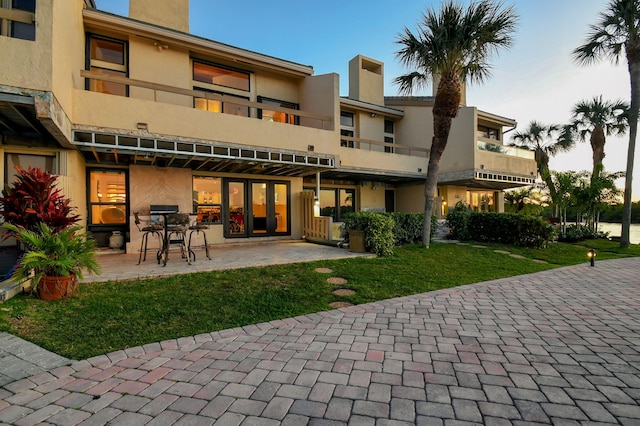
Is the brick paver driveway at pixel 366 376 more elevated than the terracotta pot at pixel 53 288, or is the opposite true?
the terracotta pot at pixel 53 288

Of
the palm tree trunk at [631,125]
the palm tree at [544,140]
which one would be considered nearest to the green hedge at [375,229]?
the palm tree trunk at [631,125]

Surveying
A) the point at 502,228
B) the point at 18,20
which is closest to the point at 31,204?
the point at 18,20

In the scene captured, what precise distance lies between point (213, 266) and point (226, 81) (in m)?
7.79

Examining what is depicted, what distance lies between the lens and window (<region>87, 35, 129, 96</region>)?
9031 mm

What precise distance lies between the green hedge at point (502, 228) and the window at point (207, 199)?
1023 centimetres

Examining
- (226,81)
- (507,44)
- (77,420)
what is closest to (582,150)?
(507,44)

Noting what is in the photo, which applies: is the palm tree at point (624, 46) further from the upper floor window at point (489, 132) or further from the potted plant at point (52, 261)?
the potted plant at point (52, 261)

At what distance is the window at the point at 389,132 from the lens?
1672cm

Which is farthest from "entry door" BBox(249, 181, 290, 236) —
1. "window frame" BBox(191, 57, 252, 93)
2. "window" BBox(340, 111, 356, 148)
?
"window" BBox(340, 111, 356, 148)

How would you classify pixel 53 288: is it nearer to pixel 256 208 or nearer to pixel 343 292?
pixel 343 292

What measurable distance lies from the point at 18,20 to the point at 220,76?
6.39 metres

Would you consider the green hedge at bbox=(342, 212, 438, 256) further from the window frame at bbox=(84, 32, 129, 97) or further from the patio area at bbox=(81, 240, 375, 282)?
the window frame at bbox=(84, 32, 129, 97)

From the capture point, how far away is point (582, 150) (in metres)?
22.5

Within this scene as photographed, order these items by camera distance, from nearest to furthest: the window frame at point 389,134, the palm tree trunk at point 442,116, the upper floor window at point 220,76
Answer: the palm tree trunk at point 442,116, the upper floor window at point 220,76, the window frame at point 389,134
